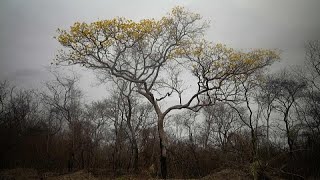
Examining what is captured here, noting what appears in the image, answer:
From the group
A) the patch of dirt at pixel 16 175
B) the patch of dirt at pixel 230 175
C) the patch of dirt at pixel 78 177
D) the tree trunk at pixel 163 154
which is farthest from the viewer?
the tree trunk at pixel 163 154

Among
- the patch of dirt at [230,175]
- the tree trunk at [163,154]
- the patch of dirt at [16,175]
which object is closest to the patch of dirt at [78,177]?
the patch of dirt at [16,175]

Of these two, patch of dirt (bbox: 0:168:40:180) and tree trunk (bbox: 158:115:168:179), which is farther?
tree trunk (bbox: 158:115:168:179)

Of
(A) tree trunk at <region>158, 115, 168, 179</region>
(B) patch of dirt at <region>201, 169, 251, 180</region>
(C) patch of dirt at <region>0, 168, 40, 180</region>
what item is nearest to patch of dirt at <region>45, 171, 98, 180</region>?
(C) patch of dirt at <region>0, 168, 40, 180</region>

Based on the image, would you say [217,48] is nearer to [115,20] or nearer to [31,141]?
[115,20]

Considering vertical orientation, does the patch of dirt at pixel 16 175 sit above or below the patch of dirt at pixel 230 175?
above

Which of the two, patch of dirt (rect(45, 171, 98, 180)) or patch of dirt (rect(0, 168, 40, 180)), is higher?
patch of dirt (rect(0, 168, 40, 180))

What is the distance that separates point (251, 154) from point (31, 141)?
16102mm

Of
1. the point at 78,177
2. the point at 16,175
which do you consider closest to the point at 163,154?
the point at 78,177

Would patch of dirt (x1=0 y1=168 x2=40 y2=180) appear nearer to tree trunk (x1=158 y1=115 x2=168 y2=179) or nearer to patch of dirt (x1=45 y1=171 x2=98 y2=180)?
patch of dirt (x1=45 y1=171 x2=98 y2=180)

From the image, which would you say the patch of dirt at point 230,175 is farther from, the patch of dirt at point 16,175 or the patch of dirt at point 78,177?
the patch of dirt at point 16,175

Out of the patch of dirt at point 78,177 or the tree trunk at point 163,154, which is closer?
the patch of dirt at point 78,177

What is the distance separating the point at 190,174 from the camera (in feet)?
45.4

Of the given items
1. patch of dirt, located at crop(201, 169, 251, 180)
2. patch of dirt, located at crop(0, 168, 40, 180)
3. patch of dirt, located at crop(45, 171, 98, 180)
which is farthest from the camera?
patch of dirt, located at crop(45, 171, 98, 180)

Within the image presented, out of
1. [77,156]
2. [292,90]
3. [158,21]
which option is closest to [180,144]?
[158,21]
